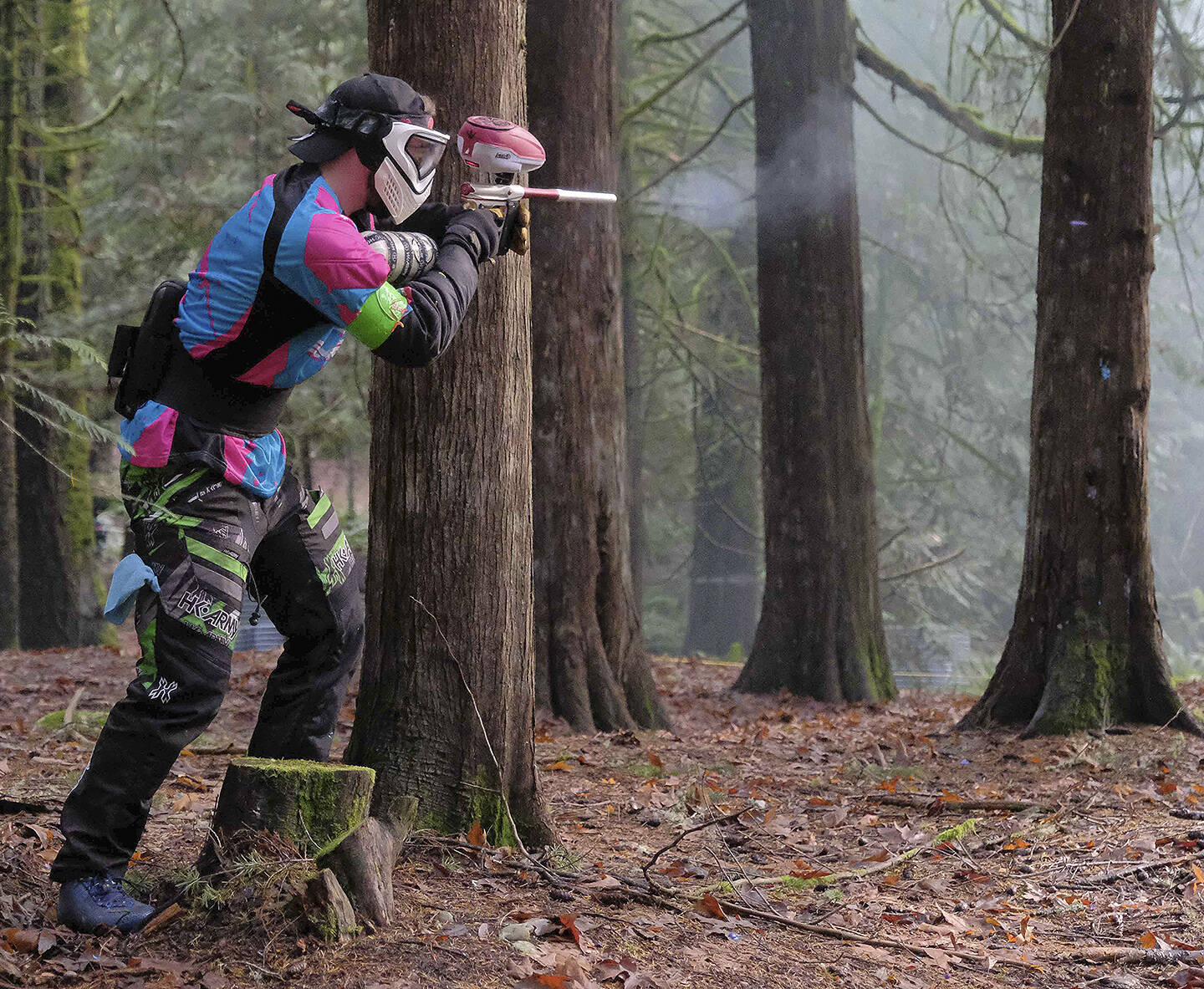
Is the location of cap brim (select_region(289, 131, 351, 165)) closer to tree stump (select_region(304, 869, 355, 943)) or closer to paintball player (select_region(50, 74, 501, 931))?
paintball player (select_region(50, 74, 501, 931))

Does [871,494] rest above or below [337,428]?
below

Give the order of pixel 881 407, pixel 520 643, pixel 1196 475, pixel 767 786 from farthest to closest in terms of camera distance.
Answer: pixel 1196 475
pixel 881 407
pixel 767 786
pixel 520 643

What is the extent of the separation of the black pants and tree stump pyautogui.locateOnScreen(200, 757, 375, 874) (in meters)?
0.25

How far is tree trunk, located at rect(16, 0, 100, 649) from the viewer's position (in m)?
12.1

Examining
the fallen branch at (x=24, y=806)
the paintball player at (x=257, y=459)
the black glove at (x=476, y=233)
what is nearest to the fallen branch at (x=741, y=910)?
the paintball player at (x=257, y=459)

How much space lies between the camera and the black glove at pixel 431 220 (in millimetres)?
3941

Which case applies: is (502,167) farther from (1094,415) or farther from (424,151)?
(1094,415)

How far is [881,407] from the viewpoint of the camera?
18.2 metres

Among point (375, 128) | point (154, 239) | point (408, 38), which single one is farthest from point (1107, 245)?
point (154, 239)

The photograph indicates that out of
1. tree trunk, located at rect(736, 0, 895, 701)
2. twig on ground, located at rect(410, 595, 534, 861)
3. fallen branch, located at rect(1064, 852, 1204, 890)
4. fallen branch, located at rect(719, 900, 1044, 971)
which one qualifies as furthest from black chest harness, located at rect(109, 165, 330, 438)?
tree trunk, located at rect(736, 0, 895, 701)

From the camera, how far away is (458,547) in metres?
4.04

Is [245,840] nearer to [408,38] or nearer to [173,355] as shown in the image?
[173,355]

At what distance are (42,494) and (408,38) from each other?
966 cm

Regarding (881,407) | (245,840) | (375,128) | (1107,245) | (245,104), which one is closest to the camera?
(245,840)
